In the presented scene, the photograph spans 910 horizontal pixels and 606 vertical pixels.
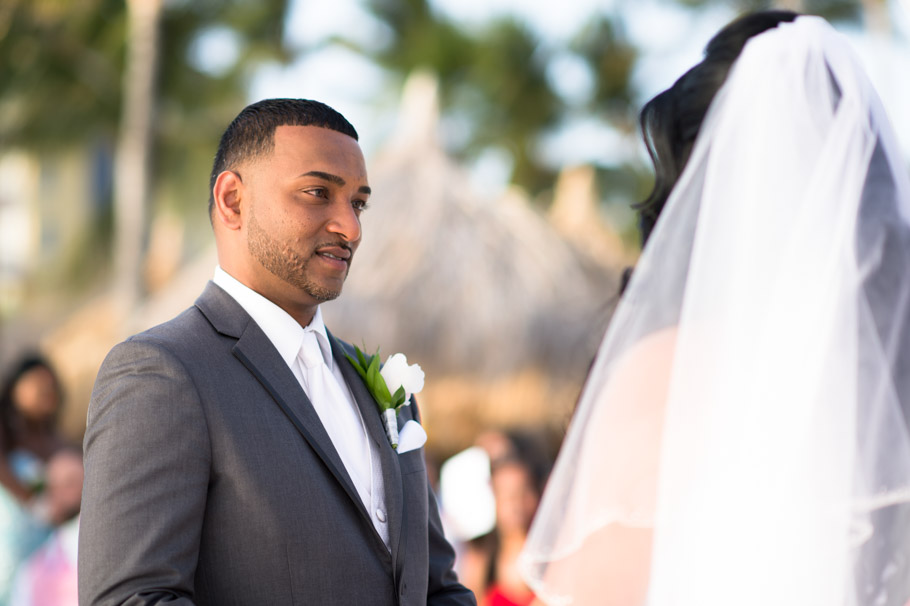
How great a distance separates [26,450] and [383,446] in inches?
213

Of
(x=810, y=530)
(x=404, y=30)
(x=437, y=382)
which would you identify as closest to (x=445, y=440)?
(x=437, y=382)

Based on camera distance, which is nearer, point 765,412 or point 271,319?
point 765,412

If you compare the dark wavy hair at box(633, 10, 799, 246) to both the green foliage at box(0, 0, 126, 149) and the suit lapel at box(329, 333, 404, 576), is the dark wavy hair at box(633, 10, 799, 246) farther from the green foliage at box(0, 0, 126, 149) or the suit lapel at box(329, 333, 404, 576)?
the green foliage at box(0, 0, 126, 149)

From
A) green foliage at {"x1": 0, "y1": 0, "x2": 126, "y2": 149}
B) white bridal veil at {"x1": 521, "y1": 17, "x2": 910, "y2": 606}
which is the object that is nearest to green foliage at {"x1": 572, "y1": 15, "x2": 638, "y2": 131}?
green foliage at {"x1": 0, "y1": 0, "x2": 126, "y2": 149}

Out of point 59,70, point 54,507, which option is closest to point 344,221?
point 54,507

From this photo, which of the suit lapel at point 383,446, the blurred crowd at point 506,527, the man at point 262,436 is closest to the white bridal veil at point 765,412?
the suit lapel at point 383,446

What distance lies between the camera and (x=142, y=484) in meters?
1.81

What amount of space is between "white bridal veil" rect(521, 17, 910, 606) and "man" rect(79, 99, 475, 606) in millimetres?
393

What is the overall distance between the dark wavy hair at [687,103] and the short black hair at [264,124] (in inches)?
31.1

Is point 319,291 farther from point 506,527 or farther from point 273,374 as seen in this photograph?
point 506,527

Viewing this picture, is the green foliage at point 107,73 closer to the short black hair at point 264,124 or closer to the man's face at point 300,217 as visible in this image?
the short black hair at point 264,124

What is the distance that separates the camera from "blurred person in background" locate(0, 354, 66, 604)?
228 inches

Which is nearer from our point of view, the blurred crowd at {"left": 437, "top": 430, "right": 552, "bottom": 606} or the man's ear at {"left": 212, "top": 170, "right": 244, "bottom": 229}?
the man's ear at {"left": 212, "top": 170, "right": 244, "bottom": 229}

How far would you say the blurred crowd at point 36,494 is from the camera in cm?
552
